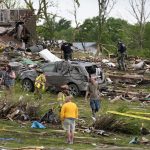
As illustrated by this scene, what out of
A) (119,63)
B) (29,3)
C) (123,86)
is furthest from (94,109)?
(29,3)

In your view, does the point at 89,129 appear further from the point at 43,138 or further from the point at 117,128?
the point at 43,138

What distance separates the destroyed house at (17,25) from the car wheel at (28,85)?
656 inches

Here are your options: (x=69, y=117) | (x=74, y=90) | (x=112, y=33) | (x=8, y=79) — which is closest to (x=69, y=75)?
(x=74, y=90)

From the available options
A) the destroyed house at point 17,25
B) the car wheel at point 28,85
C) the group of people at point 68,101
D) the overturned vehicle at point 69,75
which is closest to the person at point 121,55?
the overturned vehicle at point 69,75

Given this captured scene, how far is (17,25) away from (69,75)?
1855 cm

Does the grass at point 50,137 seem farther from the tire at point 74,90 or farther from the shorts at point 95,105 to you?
the tire at point 74,90

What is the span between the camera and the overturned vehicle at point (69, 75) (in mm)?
26848

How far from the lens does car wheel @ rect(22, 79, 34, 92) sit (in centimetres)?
2814

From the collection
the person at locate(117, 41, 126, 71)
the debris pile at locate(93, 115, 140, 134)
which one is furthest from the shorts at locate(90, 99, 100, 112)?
the person at locate(117, 41, 126, 71)

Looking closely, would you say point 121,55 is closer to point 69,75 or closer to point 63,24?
point 69,75

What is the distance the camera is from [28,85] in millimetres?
28312

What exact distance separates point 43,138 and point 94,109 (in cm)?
440

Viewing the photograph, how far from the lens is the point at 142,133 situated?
59.3ft

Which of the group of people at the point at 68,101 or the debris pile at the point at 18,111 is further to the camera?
the debris pile at the point at 18,111
